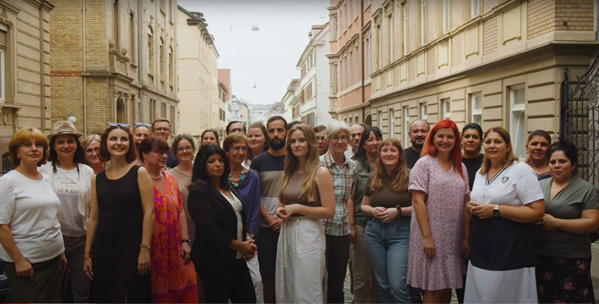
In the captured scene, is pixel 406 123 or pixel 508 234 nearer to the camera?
pixel 508 234

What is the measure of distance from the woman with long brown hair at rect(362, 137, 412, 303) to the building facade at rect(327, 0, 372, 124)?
70.3 ft

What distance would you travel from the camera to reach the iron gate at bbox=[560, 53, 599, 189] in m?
8.34

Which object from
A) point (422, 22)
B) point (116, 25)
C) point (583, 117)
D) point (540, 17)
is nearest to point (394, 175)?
point (583, 117)

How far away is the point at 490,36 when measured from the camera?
12023 mm

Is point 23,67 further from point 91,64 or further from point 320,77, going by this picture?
point 320,77

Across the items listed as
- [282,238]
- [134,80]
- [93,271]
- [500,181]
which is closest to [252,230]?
[282,238]

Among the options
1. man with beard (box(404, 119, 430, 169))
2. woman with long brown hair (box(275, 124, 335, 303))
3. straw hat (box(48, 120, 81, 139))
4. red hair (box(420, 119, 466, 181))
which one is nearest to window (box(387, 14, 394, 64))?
man with beard (box(404, 119, 430, 169))

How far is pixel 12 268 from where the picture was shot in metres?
4.58

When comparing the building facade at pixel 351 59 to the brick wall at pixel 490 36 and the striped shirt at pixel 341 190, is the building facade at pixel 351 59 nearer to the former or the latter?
the brick wall at pixel 490 36

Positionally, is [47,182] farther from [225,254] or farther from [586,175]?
[586,175]

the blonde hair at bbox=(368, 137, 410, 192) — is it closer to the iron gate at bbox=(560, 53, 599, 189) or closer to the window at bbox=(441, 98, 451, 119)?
the iron gate at bbox=(560, 53, 599, 189)

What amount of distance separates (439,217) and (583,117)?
5237mm

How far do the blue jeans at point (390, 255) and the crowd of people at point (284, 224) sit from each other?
0.01 meters

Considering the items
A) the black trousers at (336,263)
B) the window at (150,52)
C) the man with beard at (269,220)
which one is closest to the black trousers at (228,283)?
the man with beard at (269,220)
